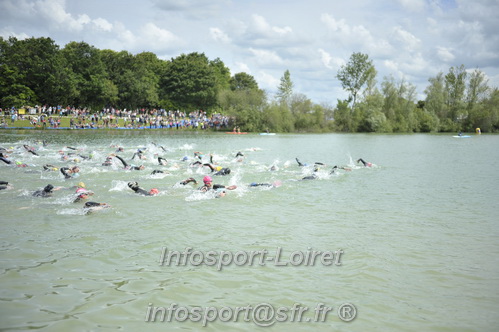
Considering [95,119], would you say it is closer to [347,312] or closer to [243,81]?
[347,312]

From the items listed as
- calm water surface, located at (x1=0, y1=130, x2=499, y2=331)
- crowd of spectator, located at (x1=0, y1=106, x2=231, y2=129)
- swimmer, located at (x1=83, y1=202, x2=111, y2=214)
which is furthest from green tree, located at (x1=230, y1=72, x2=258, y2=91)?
swimmer, located at (x1=83, y1=202, x2=111, y2=214)

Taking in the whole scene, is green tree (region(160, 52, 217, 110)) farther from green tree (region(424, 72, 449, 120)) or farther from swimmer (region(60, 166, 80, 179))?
swimmer (region(60, 166, 80, 179))

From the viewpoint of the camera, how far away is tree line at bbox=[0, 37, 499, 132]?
64.5m

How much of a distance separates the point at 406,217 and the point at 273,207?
447 cm

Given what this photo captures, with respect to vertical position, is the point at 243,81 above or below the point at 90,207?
above

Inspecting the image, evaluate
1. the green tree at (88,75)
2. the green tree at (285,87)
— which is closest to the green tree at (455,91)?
the green tree at (285,87)

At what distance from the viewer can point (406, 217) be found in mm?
12758

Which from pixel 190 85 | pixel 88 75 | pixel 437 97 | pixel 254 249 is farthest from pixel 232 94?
pixel 254 249

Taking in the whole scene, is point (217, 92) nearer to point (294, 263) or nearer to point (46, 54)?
point (46, 54)

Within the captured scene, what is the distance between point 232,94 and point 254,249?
7485cm

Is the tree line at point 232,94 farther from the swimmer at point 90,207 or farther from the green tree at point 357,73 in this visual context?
the swimmer at point 90,207

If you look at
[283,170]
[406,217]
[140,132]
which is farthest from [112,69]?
[406,217]

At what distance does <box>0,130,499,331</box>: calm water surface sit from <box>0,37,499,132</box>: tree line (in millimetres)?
55535

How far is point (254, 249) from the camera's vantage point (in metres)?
9.43
